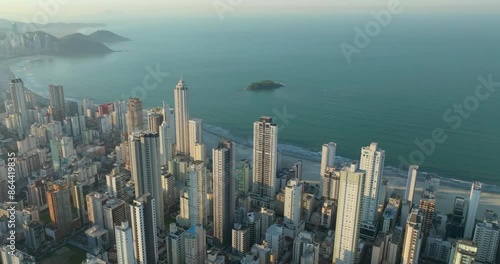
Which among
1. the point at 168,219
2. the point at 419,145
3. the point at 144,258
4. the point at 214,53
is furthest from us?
the point at 214,53

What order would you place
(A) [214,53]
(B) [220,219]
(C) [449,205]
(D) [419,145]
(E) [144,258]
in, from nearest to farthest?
1. (E) [144,258]
2. (B) [220,219]
3. (C) [449,205]
4. (D) [419,145]
5. (A) [214,53]

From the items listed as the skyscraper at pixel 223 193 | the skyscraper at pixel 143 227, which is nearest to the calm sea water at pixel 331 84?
the skyscraper at pixel 223 193

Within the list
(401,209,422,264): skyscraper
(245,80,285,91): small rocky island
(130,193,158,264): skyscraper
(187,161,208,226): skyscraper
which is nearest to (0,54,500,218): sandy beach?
(401,209,422,264): skyscraper

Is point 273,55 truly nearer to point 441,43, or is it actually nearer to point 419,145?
point 441,43

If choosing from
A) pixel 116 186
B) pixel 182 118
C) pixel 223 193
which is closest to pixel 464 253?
pixel 223 193

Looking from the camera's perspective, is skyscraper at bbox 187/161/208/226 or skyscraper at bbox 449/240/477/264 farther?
skyscraper at bbox 187/161/208/226

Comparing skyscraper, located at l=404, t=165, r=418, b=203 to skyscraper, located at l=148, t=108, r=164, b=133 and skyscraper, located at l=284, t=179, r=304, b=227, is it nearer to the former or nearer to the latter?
skyscraper, located at l=284, t=179, r=304, b=227

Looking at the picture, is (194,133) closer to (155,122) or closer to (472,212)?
(155,122)

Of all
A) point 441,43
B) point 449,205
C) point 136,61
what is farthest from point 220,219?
point 441,43
